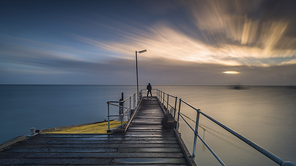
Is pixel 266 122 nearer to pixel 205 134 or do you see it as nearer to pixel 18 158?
Answer: pixel 205 134

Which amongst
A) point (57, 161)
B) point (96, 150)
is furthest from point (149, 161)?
point (57, 161)

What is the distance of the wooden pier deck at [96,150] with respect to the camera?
256 cm

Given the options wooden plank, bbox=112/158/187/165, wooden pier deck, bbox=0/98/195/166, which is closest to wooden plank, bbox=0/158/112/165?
wooden pier deck, bbox=0/98/195/166

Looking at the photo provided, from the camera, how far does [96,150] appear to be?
296 cm

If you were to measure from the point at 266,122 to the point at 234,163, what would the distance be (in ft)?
44.5

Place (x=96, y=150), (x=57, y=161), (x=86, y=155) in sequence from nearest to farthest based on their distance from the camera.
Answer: (x=57, y=161)
(x=86, y=155)
(x=96, y=150)

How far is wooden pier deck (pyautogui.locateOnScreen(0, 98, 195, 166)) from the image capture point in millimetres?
2562

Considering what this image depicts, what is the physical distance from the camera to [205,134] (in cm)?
1258

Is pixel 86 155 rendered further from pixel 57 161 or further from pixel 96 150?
pixel 57 161

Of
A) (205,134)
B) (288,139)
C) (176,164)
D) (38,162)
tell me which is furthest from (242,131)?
(38,162)

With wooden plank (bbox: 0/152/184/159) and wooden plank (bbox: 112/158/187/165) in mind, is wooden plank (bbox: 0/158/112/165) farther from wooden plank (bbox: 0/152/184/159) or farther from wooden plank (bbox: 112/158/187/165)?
wooden plank (bbox: 112/158/187/165)

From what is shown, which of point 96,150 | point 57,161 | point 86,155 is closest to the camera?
point 57,161

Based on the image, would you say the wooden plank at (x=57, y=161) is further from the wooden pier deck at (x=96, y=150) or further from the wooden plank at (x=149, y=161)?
the wooden plank at (x=149, y=161)

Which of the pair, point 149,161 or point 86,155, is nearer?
point 149,161
